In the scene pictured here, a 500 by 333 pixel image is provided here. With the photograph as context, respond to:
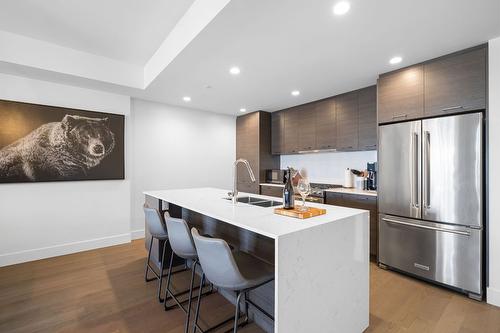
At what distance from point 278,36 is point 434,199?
7.56 feet

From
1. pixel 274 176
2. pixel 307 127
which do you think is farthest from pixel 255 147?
pixel 307 127

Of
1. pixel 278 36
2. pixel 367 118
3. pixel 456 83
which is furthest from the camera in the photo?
pixel 367 118

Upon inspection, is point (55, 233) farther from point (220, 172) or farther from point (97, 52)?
point (220, 172)

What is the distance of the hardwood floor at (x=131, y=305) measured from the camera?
187cm

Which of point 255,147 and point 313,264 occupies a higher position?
point 255,147

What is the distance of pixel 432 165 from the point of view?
2.49 meters

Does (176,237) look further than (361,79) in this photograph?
No

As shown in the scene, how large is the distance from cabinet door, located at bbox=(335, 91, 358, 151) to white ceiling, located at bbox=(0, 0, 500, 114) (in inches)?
10.1

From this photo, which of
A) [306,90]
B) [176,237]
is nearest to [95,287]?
[176,237]

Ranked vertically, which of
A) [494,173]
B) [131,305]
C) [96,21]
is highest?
[96,21]

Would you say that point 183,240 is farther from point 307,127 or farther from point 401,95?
point 307,127

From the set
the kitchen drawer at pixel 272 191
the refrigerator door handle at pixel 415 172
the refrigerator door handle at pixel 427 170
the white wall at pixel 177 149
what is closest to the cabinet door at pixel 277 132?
the kitchen drawer at pixel 272 191

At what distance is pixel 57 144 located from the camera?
3285 mm

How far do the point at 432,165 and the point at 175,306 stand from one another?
2924 mm
